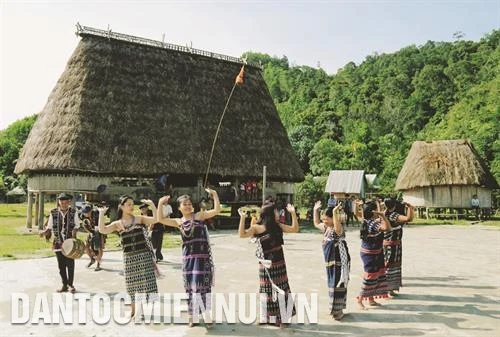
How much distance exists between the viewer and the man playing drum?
25.1 feet

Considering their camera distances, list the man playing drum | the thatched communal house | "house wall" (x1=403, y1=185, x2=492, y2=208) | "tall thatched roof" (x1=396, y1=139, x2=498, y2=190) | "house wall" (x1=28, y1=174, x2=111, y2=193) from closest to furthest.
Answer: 1. the man playing drum
2. "house wall" (x1=28, y1=174, x2=111, y2=193)
3. the thatched communal house
4. "tall thatched roof" (x1=396, y1=139, x2=498, y2=190)
5. "house wall" (x1=403, y1=185, x2=492, y2=208)

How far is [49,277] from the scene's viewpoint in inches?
351

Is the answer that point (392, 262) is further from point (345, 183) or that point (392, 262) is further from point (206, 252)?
point (345, 183)

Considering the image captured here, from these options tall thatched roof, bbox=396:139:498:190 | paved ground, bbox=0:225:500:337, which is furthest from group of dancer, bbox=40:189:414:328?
tall thatched roof, bbox=396:139:498:190

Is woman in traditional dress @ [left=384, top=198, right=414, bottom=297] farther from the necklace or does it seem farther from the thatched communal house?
the thatched communal house

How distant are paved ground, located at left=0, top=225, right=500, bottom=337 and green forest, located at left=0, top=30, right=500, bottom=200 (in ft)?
89.4

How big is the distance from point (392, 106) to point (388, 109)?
0.80m

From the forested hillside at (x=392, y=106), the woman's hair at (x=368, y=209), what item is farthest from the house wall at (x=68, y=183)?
the forested hillside at (x=392, y=106)

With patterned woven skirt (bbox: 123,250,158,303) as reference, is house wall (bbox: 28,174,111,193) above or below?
above

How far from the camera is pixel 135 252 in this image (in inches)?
236

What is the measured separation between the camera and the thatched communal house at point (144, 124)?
742 inches

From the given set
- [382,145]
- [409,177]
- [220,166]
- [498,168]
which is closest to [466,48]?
[382,145]

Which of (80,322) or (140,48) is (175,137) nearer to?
(140,48)

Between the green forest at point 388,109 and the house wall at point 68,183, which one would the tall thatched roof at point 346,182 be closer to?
the green forest at point 388,109
